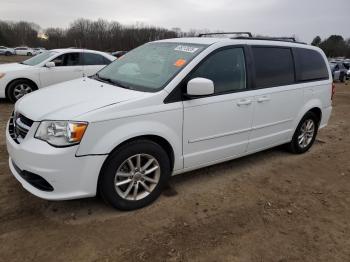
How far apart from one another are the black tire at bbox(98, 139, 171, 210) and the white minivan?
0.01 metres

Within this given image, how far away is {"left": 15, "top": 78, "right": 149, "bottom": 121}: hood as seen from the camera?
3049 mm

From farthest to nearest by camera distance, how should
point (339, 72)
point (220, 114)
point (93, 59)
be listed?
point (339, 72) < point (93, 59) < point (220, 114)

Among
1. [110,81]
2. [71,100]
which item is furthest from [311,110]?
[71,100]

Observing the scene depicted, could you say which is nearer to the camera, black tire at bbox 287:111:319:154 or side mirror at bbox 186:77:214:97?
side mirror at bbox 186:77:214:97

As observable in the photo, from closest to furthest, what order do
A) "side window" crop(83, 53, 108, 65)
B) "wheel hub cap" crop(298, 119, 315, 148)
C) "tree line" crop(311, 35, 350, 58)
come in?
"wheel hub cap" crop(298, 119, 315, 148), "side window" crop(83, 53, 108, 65), "tree line" crop(311, 35, 350, 58)

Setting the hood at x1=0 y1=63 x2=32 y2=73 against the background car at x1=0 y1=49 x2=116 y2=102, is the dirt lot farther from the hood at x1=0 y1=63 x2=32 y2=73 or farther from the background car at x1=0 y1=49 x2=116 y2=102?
the hood at x1=0 y1=63 x2=32 y2=73

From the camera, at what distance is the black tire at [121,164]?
3143 mm

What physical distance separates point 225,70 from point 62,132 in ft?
6.66

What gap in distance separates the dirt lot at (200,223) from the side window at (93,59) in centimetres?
542

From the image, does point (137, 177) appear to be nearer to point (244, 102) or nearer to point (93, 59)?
point (244, 102)

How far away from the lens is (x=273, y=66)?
456cm

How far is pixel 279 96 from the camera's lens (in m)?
4.58

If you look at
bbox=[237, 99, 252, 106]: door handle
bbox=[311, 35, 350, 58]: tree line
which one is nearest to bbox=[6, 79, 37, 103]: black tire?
bbox=[237, 99, 252, 106]: door handle

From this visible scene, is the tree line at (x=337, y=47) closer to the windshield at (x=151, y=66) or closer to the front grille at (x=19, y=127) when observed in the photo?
the windshield at (x=151, y=66)
